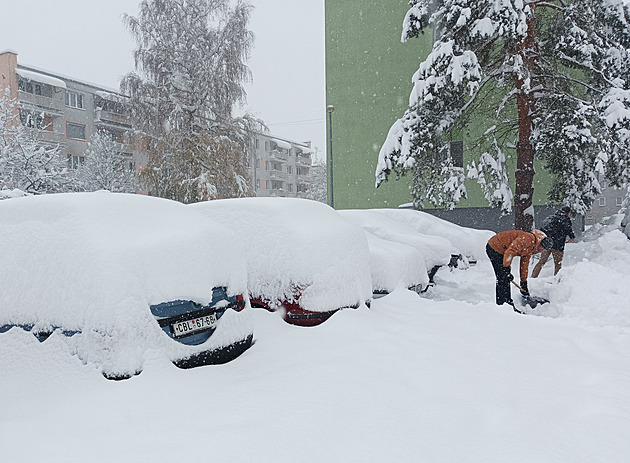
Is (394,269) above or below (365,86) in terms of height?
below

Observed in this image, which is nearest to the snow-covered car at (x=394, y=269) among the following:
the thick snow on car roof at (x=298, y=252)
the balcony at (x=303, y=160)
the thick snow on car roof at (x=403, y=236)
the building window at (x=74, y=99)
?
the thick snow on car roof at (x=403, y=236)

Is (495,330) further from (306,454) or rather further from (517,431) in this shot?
(306,454)

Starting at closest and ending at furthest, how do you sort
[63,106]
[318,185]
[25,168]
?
[25,168] → [63,106] → [318,185]

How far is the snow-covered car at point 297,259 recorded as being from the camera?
441 centimetres

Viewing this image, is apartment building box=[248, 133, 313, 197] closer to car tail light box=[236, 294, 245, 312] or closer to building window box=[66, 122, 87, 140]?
building window box=[66, 122, 87, 140]

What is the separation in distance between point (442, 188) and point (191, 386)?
10.1 metres

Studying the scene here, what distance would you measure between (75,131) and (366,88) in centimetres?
2985

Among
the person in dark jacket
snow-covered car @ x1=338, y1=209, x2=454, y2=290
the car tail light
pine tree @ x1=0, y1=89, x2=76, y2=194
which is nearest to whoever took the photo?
the car tail light

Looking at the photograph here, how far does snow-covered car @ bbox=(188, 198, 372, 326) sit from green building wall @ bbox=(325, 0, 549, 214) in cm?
1498

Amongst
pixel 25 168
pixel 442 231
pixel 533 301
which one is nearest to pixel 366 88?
pixel 442 231

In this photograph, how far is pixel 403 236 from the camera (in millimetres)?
7922

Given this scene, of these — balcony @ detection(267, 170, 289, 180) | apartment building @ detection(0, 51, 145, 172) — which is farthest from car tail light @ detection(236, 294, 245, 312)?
balcony @ detection(267, 170, 289, 180)

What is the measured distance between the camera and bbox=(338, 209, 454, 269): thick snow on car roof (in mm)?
7734

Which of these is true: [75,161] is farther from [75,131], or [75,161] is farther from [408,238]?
[408,238]
